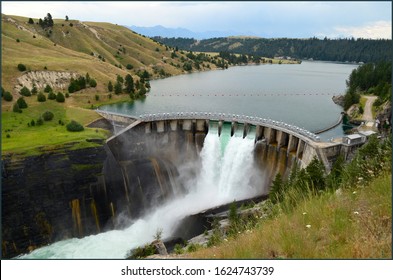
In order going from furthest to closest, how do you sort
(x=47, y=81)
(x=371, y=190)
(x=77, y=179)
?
(x=47, y=81) → (x=77, y=179) → (x=371, y=190)

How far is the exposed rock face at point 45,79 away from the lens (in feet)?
224

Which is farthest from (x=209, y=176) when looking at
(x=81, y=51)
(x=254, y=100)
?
(x=81, y=51)

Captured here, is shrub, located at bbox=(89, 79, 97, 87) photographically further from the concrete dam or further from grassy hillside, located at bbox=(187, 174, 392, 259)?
grassy hillside, located at bbox=(187, 174, 392, 259)

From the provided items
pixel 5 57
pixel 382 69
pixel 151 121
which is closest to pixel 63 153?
pixel 151 121

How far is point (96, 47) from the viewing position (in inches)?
5300

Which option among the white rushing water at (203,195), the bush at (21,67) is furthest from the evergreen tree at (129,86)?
the white rushing water at (203,195)

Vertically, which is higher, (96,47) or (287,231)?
(96,47)

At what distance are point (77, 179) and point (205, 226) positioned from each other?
1385cm

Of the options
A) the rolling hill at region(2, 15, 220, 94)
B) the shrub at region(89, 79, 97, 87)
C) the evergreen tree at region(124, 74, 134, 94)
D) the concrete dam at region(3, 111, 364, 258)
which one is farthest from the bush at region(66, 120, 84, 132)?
the evergreen tree at region(124, 74, 134, 94)

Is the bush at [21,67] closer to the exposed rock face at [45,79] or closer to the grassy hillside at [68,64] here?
the grassy hillside at [68,64]

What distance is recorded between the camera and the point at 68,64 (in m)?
83.1

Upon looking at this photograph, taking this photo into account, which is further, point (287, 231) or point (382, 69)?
point (382, 69)

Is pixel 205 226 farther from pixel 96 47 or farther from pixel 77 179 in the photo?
pixel 96 47

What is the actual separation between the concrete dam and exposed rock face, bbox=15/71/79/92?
97.3 ft
